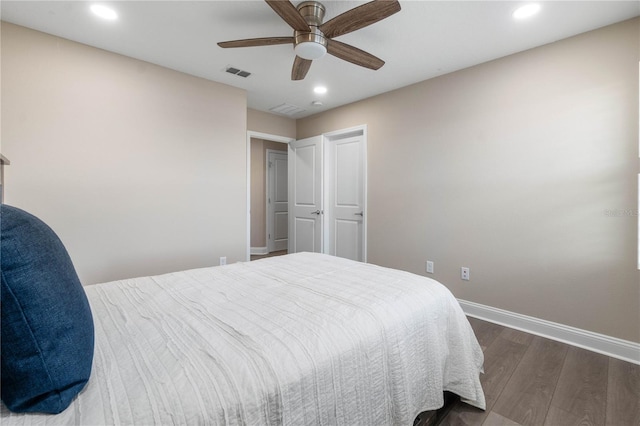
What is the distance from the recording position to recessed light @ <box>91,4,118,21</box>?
6.43ft

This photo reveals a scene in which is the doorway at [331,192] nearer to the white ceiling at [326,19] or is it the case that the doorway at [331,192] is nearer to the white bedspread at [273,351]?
the white ceiling at [326,19]

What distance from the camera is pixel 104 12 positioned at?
79.3 inches

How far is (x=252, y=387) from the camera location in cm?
79

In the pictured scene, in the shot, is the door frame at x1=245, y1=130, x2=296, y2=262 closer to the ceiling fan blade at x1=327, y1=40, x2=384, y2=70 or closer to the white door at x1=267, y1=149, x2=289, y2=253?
the white door at x1=267, y1=149, x2=289, y2=253

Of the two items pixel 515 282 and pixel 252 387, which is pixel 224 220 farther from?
pixel 515 282

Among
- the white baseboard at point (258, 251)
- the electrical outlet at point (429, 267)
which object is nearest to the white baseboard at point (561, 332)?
the electrical outlet at point (429, 267)

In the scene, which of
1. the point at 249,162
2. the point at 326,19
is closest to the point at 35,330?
the point at 326,19

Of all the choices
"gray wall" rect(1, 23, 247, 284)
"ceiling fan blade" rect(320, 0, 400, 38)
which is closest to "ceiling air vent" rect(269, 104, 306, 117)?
"gray wall" rect(1, 23, 247, 284)

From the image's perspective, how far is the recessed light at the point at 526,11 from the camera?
190cm

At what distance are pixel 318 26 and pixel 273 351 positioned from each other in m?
1.88

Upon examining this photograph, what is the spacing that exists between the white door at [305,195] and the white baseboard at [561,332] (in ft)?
7.25

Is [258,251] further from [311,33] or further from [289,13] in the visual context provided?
[289,13]

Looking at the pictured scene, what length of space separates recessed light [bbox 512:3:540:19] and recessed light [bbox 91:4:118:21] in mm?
2819

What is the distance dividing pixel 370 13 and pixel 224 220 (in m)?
2.53
